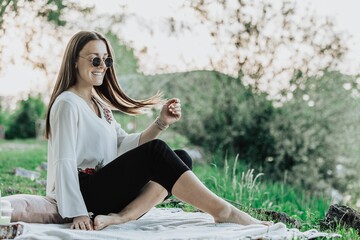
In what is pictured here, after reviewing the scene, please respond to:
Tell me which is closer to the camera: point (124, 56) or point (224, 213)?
point (224, 213)

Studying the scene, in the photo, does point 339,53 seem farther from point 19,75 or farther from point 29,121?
point 29,121

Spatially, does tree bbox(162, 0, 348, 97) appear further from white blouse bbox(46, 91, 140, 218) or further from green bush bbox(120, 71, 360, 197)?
white blouse bbox(46, 91, 140, 218)

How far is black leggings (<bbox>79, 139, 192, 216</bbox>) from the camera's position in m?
2.93

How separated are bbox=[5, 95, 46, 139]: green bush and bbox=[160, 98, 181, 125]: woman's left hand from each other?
7.73m

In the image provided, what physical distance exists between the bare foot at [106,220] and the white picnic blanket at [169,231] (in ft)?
0.08

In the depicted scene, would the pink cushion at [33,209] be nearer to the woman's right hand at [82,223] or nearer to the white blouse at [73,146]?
the white blouse at [73,146]

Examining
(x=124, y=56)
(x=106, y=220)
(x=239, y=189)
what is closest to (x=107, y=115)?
(x=106, y=220)

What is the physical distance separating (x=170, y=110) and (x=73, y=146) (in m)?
0.56

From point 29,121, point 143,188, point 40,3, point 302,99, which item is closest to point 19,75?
point 40,3

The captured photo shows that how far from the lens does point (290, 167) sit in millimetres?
7680

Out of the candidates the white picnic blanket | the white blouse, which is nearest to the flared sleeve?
the white blouse

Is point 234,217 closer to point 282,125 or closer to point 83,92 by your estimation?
point 83,92

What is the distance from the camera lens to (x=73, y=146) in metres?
2.93

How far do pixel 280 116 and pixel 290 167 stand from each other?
0.63 m
